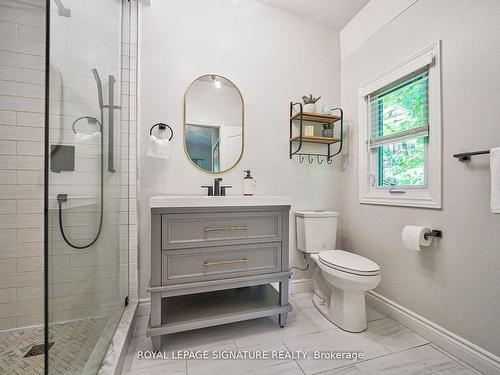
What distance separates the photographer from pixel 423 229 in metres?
1.37

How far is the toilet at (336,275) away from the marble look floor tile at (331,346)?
8 cm

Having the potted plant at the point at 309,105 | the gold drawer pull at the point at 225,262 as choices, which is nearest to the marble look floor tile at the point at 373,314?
the gold drawer pull at the point at 225,262

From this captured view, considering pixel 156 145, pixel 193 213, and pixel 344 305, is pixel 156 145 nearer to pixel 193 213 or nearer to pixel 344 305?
pixel 193 213

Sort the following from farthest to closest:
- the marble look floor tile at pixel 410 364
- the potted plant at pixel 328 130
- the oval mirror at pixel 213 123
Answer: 1. the potted plant at pixel 328 130
2. the oval mirror at pixel 213 123
3. the marble look floor tile at pixel 410 364

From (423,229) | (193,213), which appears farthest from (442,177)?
(193,213)

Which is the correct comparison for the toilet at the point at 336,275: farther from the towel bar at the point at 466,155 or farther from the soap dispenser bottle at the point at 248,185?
the towel bar at the point at 466,155

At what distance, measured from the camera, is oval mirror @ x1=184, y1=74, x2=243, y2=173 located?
5.78ft

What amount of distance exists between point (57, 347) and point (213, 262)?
767 millimetres

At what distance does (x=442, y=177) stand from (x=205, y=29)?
6.78 feet

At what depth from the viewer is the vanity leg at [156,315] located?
1.23 meters

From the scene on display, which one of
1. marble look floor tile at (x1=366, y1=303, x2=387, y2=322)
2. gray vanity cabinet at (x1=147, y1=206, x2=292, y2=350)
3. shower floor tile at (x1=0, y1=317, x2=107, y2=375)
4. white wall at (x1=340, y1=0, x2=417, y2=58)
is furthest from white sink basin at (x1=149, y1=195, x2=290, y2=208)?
white wall at (x1=340, y1=0, x2=417, y2=58)

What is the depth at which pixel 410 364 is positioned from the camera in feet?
3.87

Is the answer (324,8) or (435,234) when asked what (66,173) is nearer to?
(435,234)

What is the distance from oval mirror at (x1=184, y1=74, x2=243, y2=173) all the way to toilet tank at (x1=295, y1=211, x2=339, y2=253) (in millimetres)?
803
